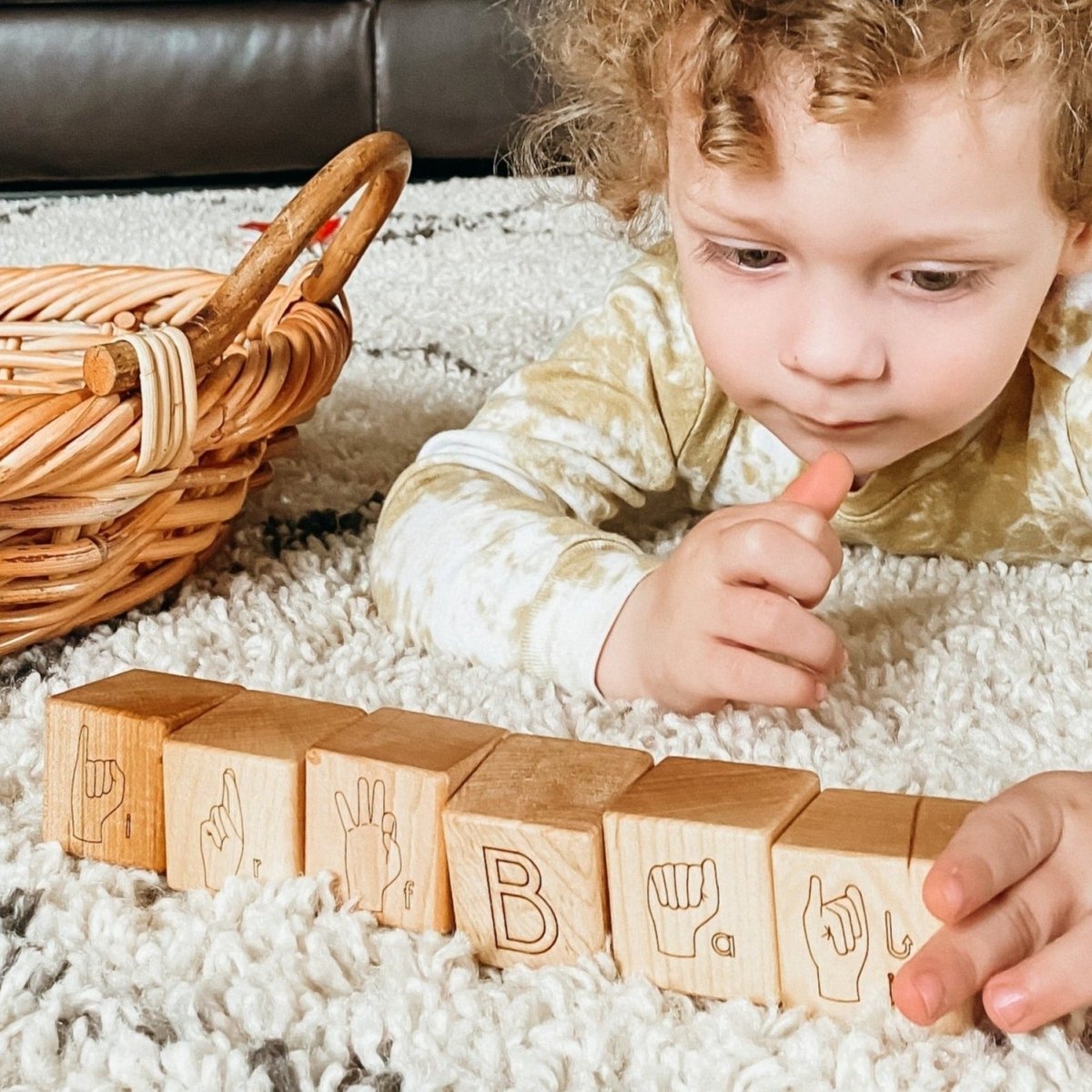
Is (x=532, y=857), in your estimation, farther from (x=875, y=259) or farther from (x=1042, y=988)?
(x=875, y=259)

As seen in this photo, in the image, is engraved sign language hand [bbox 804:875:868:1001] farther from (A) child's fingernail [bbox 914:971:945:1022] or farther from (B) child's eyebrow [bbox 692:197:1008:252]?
(B) child's eyebrow [bbox 692:197:1008:252]

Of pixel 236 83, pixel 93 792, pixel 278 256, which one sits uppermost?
pixel 278 256

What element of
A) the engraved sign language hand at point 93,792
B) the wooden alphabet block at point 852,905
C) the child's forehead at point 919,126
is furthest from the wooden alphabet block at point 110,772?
the child's forehead at point 919,126

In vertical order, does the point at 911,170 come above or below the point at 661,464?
above

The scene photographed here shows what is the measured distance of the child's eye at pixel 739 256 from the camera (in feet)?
2.12

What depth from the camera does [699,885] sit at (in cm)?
43

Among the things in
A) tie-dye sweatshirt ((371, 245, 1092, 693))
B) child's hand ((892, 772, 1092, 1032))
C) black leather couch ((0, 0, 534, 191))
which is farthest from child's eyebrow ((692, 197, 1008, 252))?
black leather couch ((0, 0, 534, 191))

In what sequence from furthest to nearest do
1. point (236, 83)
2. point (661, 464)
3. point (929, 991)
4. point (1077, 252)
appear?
point (236, 83) → point (661, 464) → point (1077, 252) → point (929, 991)

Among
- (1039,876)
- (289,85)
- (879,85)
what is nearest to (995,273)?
(879,85)

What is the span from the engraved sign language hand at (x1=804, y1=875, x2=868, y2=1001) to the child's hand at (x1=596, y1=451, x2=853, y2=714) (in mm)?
168

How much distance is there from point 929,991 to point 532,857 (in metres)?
0.12

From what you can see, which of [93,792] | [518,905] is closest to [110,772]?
[93,792]

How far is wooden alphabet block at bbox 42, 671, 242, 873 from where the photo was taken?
19.7 inches

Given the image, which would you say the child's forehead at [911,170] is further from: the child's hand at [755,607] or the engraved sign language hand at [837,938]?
the engraved sign language hand at [837,938]
